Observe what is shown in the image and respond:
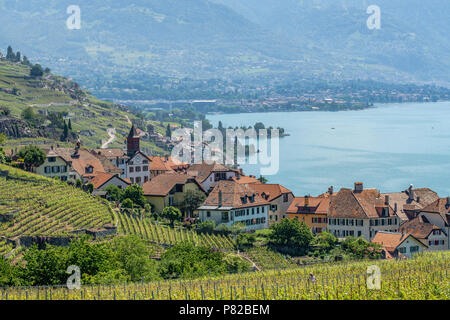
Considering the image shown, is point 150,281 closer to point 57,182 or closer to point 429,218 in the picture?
point 57,182

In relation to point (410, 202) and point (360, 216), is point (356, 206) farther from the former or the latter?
point (410, 202)

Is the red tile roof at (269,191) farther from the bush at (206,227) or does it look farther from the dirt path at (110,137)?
the dirt path at (110,137)

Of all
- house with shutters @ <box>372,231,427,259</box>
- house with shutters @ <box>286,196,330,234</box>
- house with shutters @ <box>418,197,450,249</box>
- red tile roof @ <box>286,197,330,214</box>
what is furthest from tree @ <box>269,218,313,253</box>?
house with shutters @ <box>418,197,450,249</box>

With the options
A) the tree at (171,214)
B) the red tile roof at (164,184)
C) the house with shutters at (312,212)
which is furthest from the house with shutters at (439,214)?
the tree at (171,214)

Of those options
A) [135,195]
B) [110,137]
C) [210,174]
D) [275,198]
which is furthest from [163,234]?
[110,137]
